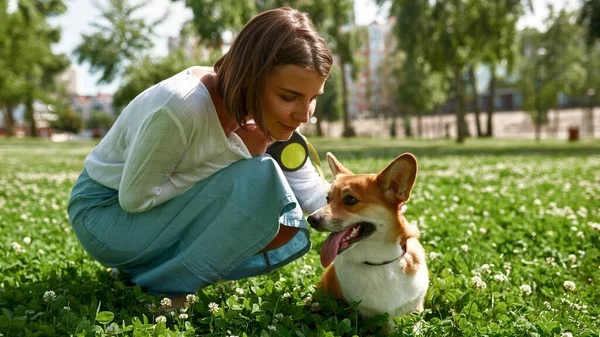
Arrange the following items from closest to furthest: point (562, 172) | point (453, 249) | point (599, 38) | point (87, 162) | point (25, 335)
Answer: point (25, 335) < point (87, 162) < point (453, 249) < point (562, 172) < point (599, 38)

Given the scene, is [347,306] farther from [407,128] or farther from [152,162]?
[407,128]

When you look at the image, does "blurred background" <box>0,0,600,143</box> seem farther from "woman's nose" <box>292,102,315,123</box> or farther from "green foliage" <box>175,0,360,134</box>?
"woman's nose" <box>292,102,315,123</box>

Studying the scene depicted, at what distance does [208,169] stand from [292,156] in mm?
740

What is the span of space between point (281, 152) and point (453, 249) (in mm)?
1690

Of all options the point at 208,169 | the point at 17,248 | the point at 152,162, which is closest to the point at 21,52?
the point at 17,248

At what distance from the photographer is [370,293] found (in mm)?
3094

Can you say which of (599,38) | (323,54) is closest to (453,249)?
(323,54)

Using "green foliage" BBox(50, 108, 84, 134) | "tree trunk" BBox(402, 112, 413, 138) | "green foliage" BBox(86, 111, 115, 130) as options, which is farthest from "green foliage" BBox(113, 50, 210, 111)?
"green foliage" BBox(86, 111, 115, 130)

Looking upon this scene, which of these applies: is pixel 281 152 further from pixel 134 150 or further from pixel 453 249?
pixel 453 249

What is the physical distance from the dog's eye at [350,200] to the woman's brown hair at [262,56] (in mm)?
622

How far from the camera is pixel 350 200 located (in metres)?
3.13

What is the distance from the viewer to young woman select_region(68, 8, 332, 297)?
3047 mm

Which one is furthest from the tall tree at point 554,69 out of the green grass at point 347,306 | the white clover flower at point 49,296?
the white clover flower at point 49,296

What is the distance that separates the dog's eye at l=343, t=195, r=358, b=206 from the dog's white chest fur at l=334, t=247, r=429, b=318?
0.90 ft
